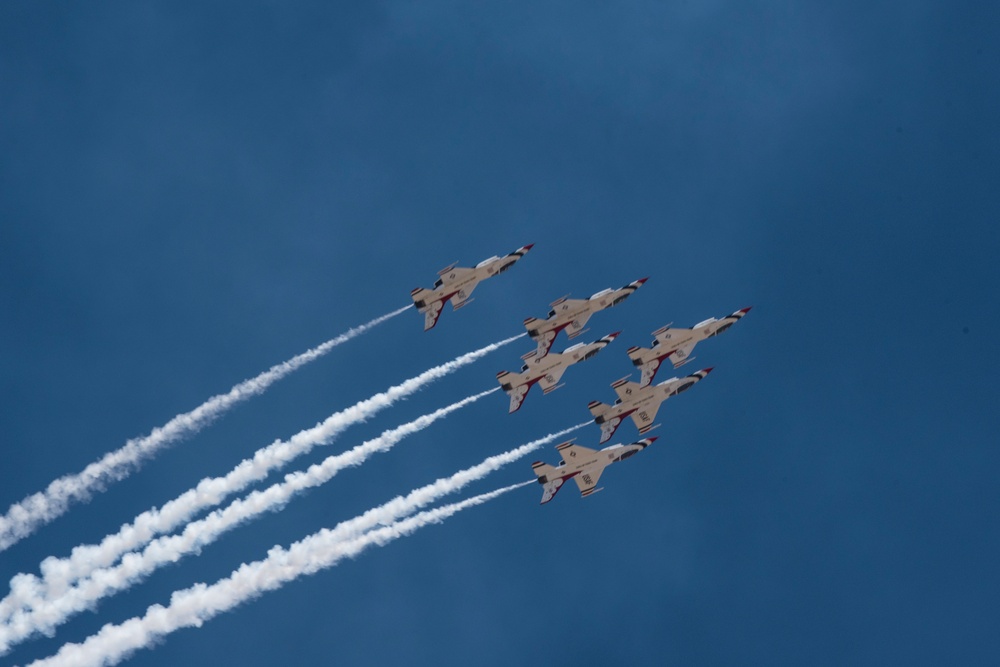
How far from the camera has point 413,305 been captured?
4638 inches

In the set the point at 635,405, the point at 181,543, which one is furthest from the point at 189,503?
the point at 635,405

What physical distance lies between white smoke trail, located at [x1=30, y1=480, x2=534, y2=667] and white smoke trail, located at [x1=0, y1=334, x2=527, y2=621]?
4.25 metres

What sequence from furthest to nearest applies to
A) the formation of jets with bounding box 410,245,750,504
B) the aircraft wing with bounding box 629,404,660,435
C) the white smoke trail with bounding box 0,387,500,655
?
the aircraft wing with bounding box 629,404,660,435
the formation of jets with bounding box 410,245,750,504
the white smoke trail with bounding box 0,387,500,655

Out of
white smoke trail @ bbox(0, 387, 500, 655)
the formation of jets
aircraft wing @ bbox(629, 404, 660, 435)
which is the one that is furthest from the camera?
aircraft wing @ bbox(629, 404, 660, 435)

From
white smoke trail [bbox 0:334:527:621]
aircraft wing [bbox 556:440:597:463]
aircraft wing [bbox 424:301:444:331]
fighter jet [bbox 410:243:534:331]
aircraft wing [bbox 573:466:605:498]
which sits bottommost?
aircraft wing [bbox 573:466:605:498]

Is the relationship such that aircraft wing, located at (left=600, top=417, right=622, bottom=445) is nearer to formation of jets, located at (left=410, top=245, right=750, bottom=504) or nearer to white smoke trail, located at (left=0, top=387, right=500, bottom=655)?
formation of jets, located at (left=410, top=245, right=750, bottom=504)

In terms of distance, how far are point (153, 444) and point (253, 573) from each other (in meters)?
11.6

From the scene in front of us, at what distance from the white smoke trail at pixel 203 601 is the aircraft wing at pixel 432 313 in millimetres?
15346

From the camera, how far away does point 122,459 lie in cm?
11606

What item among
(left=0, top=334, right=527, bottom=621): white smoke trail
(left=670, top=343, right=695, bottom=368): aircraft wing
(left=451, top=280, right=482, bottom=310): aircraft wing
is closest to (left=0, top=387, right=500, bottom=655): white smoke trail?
(left=0, top=334, right=527, bottom=621): white smoke trail

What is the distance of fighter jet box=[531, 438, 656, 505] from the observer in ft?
380

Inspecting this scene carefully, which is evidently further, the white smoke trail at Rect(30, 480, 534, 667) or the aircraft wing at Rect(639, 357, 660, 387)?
the aircraft wing at Rect(639, 357, 660, 387)

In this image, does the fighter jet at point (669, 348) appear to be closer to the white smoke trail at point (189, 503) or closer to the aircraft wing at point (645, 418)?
the aircraft wing at point (645, 418)

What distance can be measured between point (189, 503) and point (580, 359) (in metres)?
28.7
